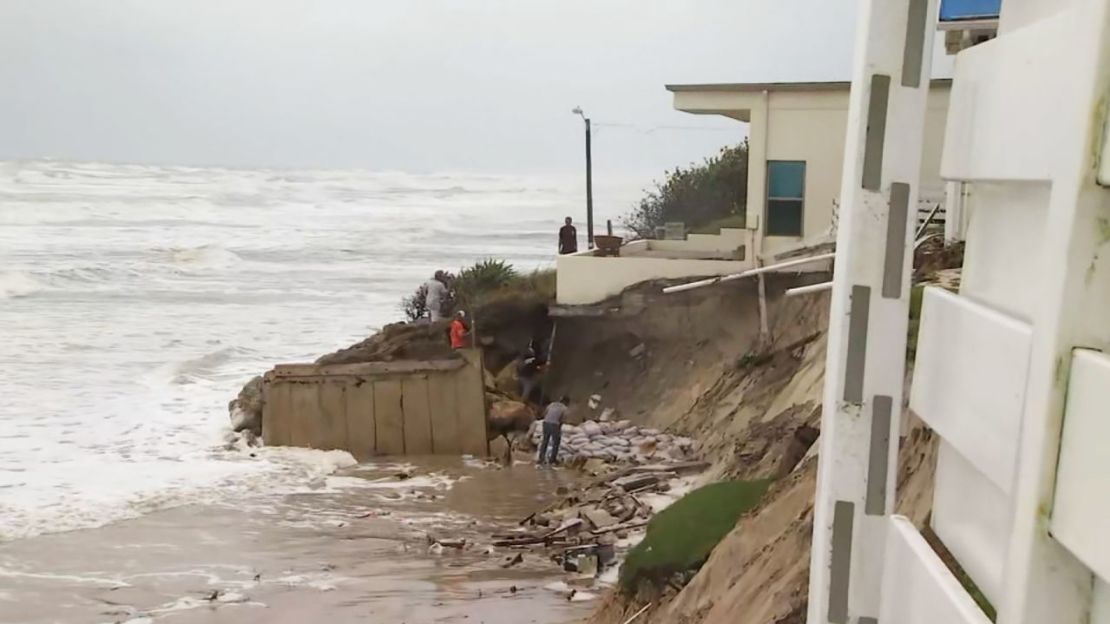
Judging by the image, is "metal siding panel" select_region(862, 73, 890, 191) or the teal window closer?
"metal siding panel" select_region(862, 73, 890, 191)

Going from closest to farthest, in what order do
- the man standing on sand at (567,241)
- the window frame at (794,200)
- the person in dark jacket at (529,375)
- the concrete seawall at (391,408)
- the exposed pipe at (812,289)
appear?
1. the exposed pipe at (812,289)
2. the concrete seawall at (391,408)
3. the window frame at (794,200)
4. the person in dark jacket at (529,375)
5. the man standing on sand at (567,241)

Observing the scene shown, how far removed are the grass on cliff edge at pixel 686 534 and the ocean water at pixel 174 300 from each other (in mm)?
8593

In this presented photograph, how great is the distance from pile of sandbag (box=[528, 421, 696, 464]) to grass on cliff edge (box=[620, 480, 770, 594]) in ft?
22.3

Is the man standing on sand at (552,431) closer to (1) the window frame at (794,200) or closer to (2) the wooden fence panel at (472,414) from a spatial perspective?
(2) the wooden fence panel at (472,414)

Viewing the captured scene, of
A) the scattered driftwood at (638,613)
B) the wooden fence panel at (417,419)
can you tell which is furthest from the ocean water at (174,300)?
the scattered driftwood at (638,613)

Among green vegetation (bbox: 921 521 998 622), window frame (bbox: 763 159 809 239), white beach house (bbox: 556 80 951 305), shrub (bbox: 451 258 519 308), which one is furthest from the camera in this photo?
shrub (bbox: 451 258 519 308)

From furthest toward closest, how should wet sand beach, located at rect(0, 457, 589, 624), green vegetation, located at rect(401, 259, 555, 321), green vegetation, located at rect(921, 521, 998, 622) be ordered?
green vegetation, located at rect(401, 259, 555, 321) < wet sand beach, located at rect(0, 457, 589, 624) < green vegetation, located at rect(921, 521, 998, 622)

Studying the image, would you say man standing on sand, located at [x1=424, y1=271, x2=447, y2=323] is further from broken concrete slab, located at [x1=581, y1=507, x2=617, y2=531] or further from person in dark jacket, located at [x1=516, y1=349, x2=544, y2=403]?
broken concrete slab, located at [x1=581, y1=507, x2=617, y2=531]

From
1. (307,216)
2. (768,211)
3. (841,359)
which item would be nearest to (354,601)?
(841,359)

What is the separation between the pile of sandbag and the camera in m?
15.9

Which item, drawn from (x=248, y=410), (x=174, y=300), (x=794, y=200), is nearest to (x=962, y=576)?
(x=794, y=200)

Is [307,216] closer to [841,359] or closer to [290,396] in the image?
[290,396]

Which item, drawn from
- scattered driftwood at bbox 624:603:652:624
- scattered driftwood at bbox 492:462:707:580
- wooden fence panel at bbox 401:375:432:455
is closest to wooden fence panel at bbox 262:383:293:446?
wooden fence panel at bbox 401:375:432:455

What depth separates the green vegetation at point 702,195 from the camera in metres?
32.1
